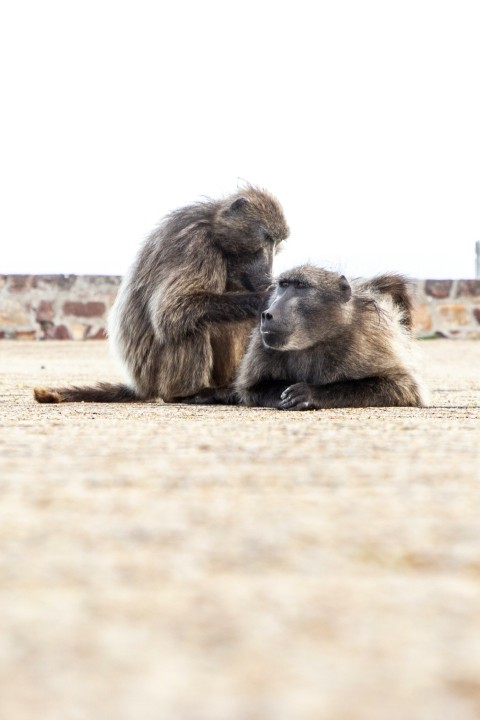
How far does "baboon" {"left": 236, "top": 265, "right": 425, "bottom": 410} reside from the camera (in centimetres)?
426

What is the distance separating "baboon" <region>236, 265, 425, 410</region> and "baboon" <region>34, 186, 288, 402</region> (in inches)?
10.0

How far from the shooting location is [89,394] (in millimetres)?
4926

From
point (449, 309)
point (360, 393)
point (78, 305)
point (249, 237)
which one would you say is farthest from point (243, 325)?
point (449, 309)

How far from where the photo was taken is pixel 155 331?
16.0ft

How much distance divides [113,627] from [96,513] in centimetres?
60

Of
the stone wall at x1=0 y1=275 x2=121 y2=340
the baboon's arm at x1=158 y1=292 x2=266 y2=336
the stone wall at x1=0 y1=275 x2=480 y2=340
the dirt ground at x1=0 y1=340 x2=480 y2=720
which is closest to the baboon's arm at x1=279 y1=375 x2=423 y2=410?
the baboon's arm at x1=158 y1=292 x2=266 y2=336

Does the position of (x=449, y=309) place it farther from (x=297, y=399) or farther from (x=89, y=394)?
(x=297, y=399)

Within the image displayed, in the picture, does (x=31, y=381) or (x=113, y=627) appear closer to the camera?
(x=113, y=627)

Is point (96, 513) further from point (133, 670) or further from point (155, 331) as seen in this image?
point (155, 331)

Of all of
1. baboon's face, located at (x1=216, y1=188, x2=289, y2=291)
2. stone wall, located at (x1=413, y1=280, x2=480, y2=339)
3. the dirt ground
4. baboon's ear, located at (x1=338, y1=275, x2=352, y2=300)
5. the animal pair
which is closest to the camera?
the dirt ground

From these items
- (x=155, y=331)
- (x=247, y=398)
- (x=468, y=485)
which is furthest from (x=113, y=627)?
(x=155, y=331)

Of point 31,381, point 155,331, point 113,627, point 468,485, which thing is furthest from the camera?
point 31,381

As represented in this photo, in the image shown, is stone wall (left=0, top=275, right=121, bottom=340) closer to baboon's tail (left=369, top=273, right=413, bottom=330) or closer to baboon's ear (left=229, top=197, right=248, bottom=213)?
baboon's ear (left=229, top=197, right=248, bottom=213)

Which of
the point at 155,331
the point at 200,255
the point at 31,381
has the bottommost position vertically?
the point at 31,381
